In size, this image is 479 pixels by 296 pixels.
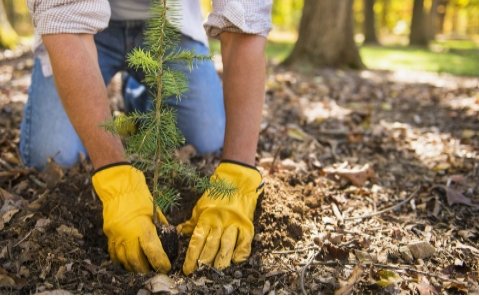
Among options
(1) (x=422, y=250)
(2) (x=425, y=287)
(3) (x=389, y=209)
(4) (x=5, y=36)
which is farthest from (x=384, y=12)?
(2) (x=425, y=287)

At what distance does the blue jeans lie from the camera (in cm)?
251

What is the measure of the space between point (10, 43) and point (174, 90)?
728 cm

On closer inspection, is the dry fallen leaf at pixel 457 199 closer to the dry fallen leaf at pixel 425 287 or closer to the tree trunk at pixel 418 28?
the dry fallen leaf at pixel 425 287

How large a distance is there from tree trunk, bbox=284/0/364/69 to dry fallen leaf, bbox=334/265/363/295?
4929 mm

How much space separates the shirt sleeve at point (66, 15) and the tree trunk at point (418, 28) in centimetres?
1379

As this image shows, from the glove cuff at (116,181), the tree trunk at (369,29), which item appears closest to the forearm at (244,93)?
the glove cuff at (116,181)

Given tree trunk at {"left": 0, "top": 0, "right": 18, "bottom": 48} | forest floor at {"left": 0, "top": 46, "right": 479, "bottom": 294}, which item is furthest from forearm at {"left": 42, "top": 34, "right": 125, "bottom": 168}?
tree trunk at {"left": 0, "top": 0, "right": 18, "bottom": 48}

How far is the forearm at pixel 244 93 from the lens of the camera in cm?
185

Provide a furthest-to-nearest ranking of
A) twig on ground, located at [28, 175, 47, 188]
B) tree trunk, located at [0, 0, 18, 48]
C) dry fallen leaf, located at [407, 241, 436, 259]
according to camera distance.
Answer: tree trunk, located at [0, 0, 18, 48], twig on ground, located at [28, 175, 47, 188], dry fallen leaf, located at [407, 241, 436, 259]

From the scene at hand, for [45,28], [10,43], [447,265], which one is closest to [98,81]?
[45,28]

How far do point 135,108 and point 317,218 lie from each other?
111cm

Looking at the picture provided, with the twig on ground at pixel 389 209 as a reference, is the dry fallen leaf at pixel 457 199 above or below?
above

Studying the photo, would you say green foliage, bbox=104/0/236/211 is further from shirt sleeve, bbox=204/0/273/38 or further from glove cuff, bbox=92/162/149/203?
shirt sleeve, bbox=204/0/273/38

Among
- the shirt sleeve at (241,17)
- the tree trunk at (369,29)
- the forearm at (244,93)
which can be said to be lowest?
the tree trunk at (369,29)
